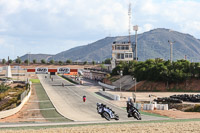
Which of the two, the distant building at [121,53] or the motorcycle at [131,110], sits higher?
the distant building at [121,53]

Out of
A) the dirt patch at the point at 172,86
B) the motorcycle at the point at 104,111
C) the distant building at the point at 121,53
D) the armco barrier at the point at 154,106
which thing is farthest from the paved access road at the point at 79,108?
the distant building at the point at 121,53

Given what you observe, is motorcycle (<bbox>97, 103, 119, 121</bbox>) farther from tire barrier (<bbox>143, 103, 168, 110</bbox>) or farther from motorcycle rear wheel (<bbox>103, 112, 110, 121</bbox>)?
tire barrier (<bbox>143, 103, 168, 110</bbox>)

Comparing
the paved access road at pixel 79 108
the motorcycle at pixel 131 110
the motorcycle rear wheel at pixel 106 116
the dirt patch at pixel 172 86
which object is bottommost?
the paved access road at pixel 79 108

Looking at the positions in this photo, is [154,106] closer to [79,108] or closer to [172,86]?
[79,108]

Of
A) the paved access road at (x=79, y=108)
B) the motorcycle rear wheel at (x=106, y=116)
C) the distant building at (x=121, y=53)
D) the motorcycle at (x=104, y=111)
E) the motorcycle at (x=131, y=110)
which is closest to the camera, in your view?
the motorcycle at (x=104, y=111)

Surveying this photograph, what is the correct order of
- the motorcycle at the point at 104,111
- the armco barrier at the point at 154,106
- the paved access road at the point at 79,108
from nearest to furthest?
the motorcycle at the point at 104,111, the paved access road at the point at 79,108, the armco barrier at the point at 154,106

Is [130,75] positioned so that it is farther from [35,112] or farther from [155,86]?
[35,112]

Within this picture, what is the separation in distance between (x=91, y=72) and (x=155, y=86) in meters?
58.8

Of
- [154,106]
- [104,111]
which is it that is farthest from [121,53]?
[104,111]

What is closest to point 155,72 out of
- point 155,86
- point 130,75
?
point 155,86

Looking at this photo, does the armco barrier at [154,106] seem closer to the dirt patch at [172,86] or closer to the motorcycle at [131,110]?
the motorcycle at [131,110]

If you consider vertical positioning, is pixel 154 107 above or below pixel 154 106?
below

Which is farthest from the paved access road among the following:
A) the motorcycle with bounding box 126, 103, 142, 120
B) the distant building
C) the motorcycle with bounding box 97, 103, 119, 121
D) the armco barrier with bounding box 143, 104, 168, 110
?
the distant building

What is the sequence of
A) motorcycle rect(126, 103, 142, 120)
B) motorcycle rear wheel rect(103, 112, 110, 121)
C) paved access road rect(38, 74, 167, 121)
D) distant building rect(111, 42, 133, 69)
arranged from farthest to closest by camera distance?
distant building rect(111, 42, 133, 69)
paved access road rect(38, 74, 167, 121)
motorcycle rect(126, 103, 142, 120)
motorcycle rear wheel rect(103, 112, 110, 121)
